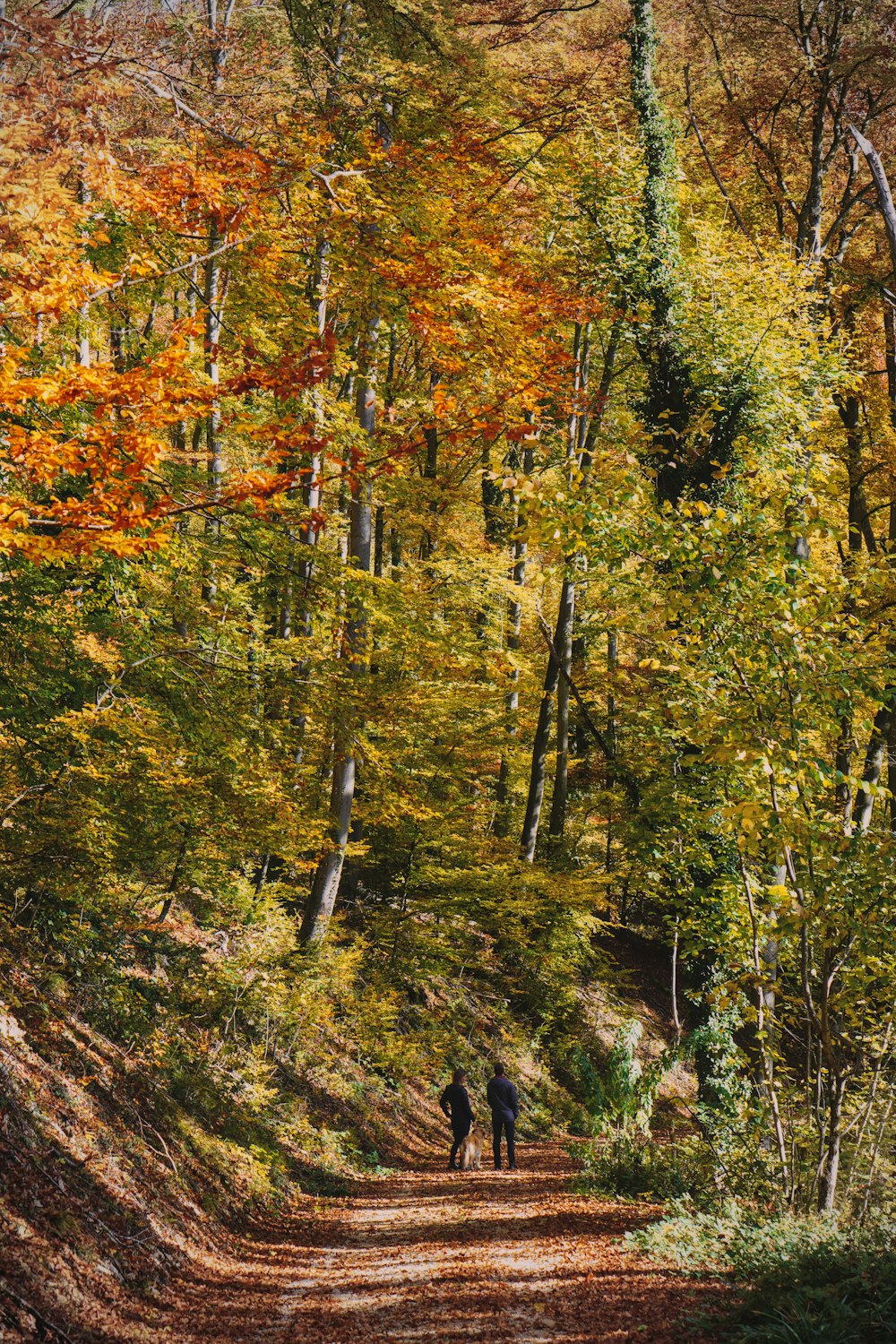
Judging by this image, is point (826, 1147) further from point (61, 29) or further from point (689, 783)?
point (61, 29)

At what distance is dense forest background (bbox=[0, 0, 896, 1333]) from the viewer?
5.56m

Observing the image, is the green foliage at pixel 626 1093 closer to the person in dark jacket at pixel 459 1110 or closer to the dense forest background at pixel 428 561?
the dense forest background at pixel 428 561

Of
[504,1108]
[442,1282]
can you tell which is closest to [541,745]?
[504,1108]

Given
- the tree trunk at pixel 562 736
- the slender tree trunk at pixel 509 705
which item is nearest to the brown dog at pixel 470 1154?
the tree trunk at pixel 562 736

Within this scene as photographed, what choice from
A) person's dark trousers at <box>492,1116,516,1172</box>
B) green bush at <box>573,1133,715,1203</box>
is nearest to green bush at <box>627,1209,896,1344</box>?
green bush at <box>573,1133,715,1203</box>

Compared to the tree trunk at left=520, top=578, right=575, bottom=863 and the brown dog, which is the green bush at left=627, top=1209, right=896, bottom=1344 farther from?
the tree trunk at left=520, top=578, right=575, bottom=863

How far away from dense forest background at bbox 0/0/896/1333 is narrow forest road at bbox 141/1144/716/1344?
1057 millimetres

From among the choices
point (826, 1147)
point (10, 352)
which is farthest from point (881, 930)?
point (10, 352)

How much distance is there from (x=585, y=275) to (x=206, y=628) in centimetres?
854

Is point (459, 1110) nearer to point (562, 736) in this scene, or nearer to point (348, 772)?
point (348, 772)

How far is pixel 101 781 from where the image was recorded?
6.80 metres

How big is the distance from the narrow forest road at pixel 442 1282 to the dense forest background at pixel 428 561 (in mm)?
1057

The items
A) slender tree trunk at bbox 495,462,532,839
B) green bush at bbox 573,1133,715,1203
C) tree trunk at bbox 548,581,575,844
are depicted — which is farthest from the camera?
slender tree trunk at bbox 495,462,532,839

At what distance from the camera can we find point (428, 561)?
15.0 meters
